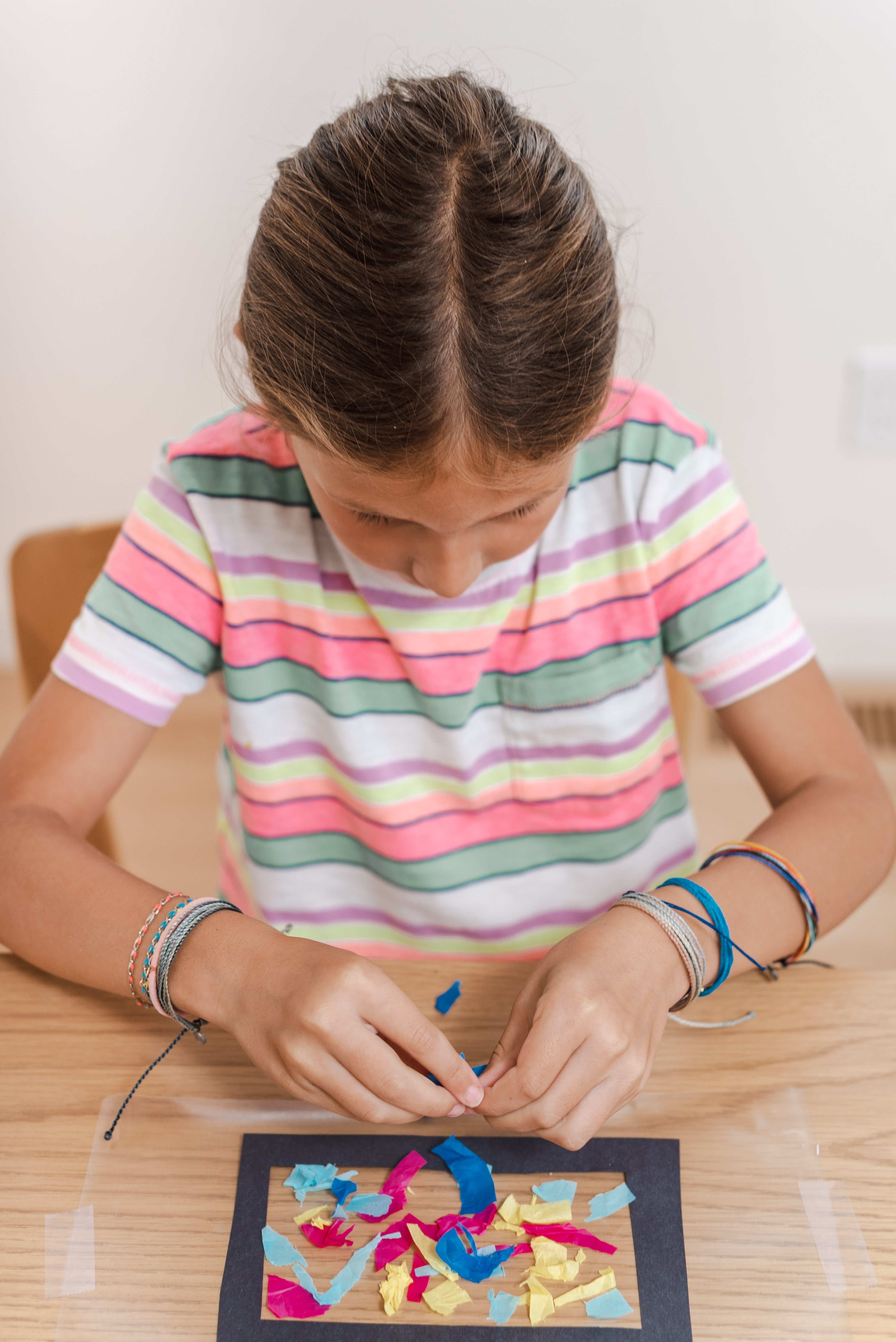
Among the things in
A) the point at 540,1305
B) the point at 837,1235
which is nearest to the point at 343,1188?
the point at 540,1305

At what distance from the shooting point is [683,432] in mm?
860

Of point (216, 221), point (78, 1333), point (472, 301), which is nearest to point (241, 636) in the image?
point (472, 301)

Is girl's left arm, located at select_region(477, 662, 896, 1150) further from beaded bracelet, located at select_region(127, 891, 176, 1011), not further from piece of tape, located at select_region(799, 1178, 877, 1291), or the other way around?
beaded bracelet, located at select_region(127, 891, 176, 1011)

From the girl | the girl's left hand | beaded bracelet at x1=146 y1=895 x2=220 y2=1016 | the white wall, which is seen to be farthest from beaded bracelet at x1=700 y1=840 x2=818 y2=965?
the white wall

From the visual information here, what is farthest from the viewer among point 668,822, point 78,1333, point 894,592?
point 894,592

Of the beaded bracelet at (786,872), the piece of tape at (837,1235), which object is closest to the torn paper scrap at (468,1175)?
the piece of tape at (837,1235)

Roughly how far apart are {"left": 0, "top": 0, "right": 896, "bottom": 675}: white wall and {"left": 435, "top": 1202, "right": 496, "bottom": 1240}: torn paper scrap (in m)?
1.22

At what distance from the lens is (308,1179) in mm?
594

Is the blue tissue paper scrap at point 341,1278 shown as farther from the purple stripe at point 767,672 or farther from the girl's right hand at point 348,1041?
the purple stripe at point 767,672

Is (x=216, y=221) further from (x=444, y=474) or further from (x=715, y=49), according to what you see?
(x=444, y=474)

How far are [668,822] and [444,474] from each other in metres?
0.48

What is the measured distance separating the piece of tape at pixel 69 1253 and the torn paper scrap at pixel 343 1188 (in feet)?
0.40

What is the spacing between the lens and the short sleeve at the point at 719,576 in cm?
85

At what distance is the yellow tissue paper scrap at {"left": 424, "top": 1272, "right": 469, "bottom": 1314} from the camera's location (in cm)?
53
